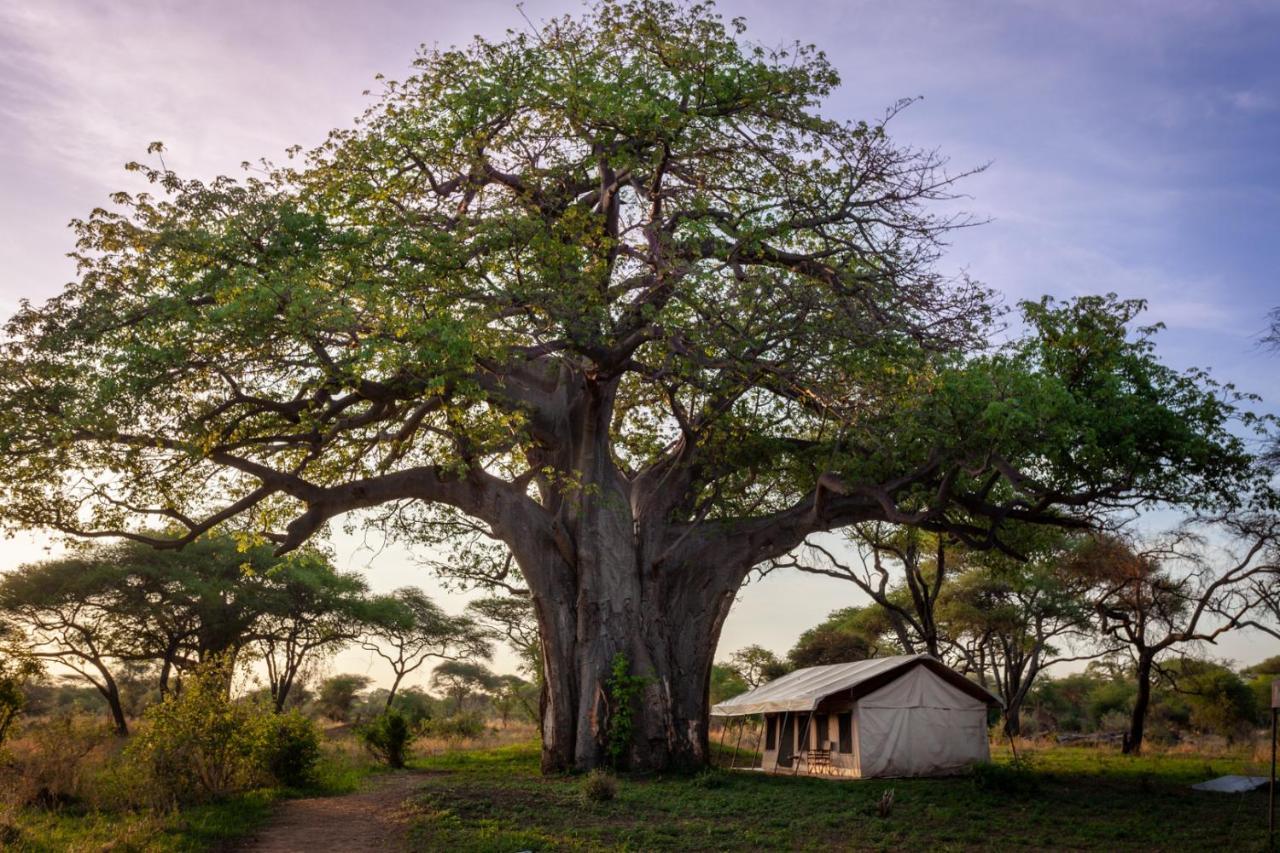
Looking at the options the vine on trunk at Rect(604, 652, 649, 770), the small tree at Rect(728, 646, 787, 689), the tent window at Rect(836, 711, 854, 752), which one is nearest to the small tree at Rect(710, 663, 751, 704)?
the small tree at Rect(728, 646, 787, 689)

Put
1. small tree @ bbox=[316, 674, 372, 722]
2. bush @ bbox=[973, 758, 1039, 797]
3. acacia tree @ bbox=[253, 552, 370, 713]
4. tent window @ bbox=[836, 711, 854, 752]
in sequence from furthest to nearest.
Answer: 1. small tree @ bbox=[316, 674, 372, 722]
2. acacia tree @ bbox=[253, 552, 370, 713]
3. tent window @ bbox=[836, 711, 854, 752]
4. bush @ bbox=[973, 758, 1039, 797]

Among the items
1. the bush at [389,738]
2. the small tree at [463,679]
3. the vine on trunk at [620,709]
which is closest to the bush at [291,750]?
the vine on trunk at [620,709]

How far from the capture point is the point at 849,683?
48.2ft

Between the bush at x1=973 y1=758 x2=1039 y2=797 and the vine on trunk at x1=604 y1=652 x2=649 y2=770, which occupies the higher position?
the vine on trunk at x1=604 y1=652 x2=649 y2=770

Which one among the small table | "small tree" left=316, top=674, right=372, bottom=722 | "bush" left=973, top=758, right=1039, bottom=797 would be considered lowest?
"small tree" left=316, top=674, right=372, bottom=722

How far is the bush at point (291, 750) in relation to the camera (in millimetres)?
11894

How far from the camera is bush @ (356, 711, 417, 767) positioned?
55.9 feet

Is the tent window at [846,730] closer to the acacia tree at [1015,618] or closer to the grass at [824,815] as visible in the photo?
the grass at [824,815]

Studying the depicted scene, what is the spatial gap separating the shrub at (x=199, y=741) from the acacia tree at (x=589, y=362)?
5.94 ft

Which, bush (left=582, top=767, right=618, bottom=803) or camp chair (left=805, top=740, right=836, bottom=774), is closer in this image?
bush (left=582, top=767, right=618, bottom=803)

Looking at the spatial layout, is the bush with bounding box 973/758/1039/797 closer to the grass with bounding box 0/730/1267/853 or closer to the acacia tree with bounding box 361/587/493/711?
the grass with bounding box 0/730/1267/853

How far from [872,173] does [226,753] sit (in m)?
9.68

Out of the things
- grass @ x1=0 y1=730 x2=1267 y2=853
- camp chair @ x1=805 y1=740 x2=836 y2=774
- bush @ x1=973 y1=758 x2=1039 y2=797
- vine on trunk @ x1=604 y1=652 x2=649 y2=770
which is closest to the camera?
grass @ x1=0 y1=730 x2=1267 y2=853

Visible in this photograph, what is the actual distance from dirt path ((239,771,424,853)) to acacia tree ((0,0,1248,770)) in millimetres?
2845
